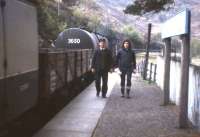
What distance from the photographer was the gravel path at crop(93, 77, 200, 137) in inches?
359

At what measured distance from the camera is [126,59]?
1463cm

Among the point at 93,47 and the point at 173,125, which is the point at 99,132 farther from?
the point at 93,47

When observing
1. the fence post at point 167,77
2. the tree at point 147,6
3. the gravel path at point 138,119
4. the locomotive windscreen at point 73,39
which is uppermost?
the tree at point 147,6

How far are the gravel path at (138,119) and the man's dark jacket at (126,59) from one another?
3.32 feet

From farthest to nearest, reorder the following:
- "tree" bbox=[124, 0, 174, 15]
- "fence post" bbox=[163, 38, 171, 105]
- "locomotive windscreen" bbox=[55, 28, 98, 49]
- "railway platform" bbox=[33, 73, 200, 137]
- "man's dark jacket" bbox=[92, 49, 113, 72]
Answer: "locomotive windscreen" bbox=[55, 28, 98, 49], "tree" bbox=[124, 0, 174, 15], "man's dark jacket" bbox=[92, 49, 113, 72], "fence post" bbox=[163, 38, 171, 105], "railway platform" bbox=[33, 73, 200, 137]

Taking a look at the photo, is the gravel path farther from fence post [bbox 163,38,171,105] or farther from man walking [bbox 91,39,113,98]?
man walking [bbox 91,39,113,98]

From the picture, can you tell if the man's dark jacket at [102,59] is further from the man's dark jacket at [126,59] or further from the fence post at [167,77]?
the fence post at [167,77]

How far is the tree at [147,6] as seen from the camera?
15.4 meters

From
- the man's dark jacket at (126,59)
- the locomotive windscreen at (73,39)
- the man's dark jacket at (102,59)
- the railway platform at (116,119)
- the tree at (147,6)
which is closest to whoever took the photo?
the railway platform at (116,119)

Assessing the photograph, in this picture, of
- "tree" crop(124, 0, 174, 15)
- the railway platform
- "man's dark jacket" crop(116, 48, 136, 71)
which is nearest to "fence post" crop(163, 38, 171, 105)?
the railway platform

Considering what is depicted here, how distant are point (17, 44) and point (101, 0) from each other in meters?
89.8

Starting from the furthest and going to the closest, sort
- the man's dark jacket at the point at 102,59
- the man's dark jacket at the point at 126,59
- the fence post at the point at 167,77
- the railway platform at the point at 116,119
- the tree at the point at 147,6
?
the tree at the point at 147,6 < the man's dark jacket at the point at 102,59 < the man's dark jacket at the point at 126,59 < the fence post at the point at 167,77 < the railway platform at the point at 116,119

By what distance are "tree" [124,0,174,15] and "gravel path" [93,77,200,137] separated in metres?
3.18

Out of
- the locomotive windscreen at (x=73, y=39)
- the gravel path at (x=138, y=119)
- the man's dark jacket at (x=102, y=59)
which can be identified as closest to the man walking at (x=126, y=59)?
the man's dark jacket at (x=102, y=59)
